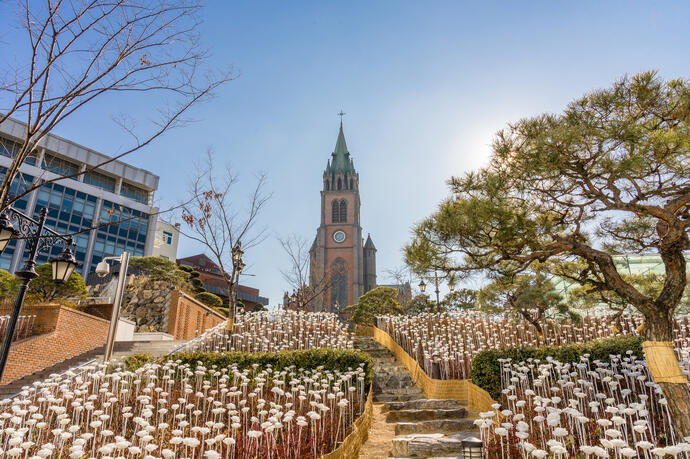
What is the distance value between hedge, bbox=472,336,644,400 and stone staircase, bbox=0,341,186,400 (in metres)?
7.41

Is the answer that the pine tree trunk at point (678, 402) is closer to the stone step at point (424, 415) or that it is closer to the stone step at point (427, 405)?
the stone step at point (424, 415)

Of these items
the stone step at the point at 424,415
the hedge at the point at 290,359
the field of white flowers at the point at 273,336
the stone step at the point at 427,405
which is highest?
the field of white flowers at the point at 273,336

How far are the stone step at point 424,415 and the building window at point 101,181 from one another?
4207 cm

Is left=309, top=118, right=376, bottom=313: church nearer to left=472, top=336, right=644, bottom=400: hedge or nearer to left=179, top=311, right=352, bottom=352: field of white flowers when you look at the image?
left=179, top=311, right=352, bottom=352: field of white flowers

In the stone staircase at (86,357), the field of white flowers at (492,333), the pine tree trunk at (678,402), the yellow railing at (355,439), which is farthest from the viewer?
the field of white flowers at (492,333)

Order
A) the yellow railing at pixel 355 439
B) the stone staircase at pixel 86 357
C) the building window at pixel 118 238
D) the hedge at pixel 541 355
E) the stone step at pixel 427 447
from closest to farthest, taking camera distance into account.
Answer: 1. the yellow railing at pixel 355 439
2. the stone step at pixel 427 447
3. the hedge at pixel 541 355
4. the stone staircase at pixel 86 357
5. the building window at pixel 118 238

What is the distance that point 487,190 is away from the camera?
627 centimetres

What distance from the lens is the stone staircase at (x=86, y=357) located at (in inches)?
354

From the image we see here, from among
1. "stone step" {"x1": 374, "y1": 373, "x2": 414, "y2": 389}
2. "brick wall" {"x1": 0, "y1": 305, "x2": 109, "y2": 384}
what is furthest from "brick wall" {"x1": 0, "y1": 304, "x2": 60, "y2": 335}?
"stone step" {"x1": 374, "y1": 373, "x2": 414, "y2": 389}

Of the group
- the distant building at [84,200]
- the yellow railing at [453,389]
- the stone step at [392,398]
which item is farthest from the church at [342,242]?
the stone step at [392,398]

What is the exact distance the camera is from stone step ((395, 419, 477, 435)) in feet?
21.5

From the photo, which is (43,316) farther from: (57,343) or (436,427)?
(436,427)

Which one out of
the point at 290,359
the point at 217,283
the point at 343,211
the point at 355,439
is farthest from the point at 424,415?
the point at 343,211

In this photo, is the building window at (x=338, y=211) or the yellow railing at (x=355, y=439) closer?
the yellow railing at (x=355, y=439)
